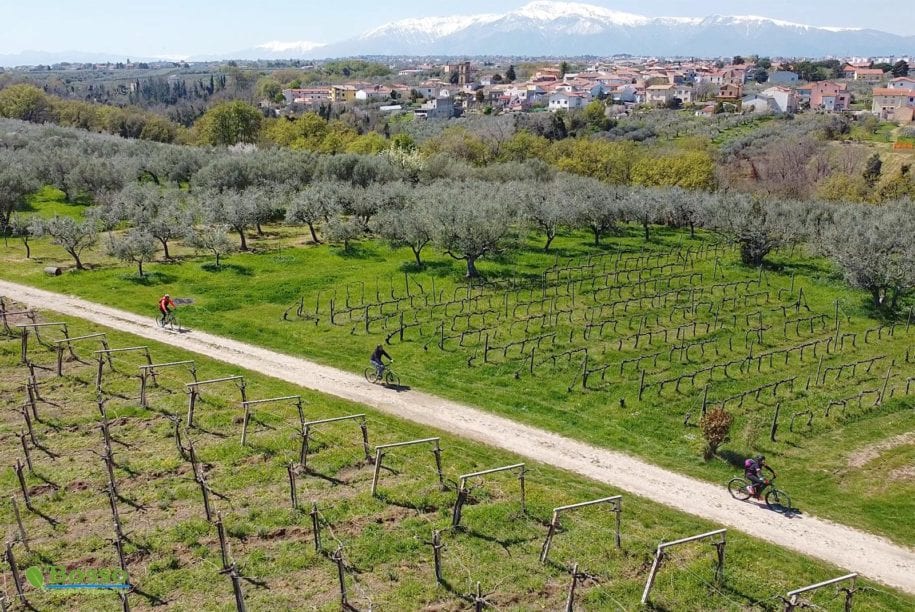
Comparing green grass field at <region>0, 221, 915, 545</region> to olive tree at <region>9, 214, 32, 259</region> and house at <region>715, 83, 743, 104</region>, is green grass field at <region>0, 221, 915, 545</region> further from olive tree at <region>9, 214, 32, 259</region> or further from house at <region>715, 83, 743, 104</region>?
house at <region>715, 83, 743, 104</region>

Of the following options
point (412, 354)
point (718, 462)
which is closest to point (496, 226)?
point (412, 354)

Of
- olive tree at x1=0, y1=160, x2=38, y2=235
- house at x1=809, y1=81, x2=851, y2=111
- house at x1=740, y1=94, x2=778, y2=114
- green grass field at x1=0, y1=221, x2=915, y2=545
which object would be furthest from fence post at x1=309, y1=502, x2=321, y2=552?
house at x1=809, y1=81, x2=851, y2=111

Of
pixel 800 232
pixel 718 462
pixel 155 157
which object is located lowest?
pixel 718 462

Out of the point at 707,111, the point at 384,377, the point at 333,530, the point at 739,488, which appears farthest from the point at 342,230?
the point at 707,111

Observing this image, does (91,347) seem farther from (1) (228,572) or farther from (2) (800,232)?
(2) (800,232)

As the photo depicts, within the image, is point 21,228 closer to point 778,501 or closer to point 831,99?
point 778,501
